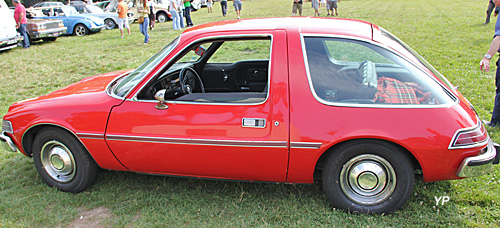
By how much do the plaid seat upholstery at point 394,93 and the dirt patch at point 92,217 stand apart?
2.54 meters

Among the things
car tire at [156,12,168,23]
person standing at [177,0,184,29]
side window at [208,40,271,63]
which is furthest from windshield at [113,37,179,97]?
car tire at [156,12,168,23]

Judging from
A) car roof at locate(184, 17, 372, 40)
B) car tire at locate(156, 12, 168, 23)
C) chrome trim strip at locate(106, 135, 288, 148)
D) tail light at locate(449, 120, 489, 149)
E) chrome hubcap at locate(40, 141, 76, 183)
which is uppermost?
car roof at locate(184, 17, 372, 40)

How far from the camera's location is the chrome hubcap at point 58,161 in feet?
12.1

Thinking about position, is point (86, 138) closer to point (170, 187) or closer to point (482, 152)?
point (170, 187)

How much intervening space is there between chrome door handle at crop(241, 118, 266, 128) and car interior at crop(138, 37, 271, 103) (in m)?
0.18

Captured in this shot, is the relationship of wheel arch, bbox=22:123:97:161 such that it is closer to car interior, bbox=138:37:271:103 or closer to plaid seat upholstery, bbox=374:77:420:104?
car interior, bbox=138:37:271:103

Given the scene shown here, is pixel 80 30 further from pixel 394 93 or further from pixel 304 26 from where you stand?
pixel 394 93

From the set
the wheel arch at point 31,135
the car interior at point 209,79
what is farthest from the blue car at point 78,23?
the wheel arch at point 31,135

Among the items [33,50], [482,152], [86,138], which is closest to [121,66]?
[33,50]

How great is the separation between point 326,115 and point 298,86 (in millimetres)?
318

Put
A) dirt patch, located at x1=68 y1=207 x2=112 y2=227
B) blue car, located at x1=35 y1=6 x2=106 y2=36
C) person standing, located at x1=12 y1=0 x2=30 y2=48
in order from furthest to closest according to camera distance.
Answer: blue car, located at x1=35 y1=6 x2=106 y2=36 < person standing, located at x1=12 y1=0 x2=30 y2=48 < dirt patch, located at x1=68 y1=207 x2=112 y2=227

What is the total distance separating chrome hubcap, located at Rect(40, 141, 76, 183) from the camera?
3.68 metres

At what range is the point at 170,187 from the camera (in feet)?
12.5

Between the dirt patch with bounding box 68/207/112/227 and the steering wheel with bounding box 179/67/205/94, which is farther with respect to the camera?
the steering wheel with bounding box 179/67/205/94
